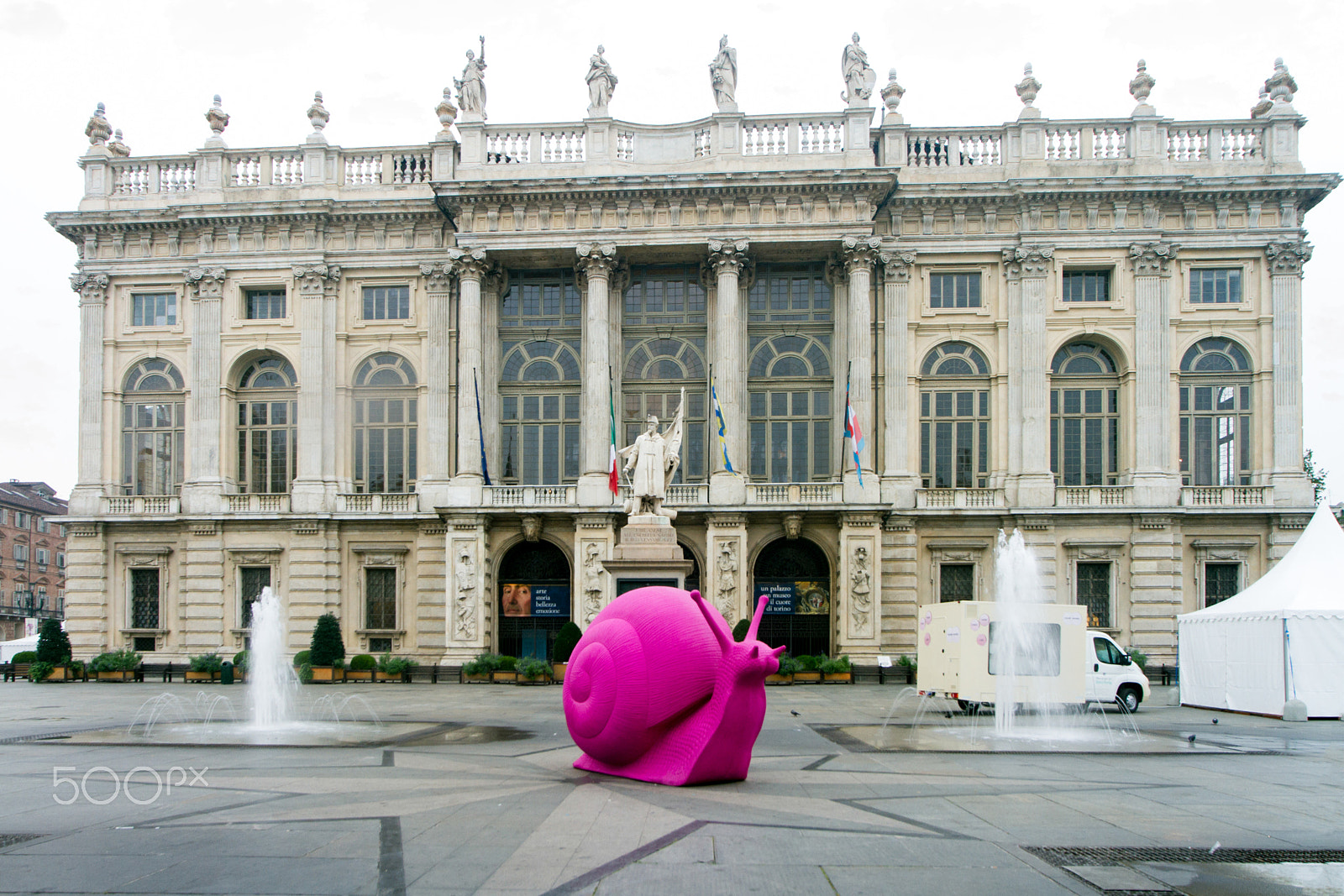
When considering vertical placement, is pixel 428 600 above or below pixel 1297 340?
below

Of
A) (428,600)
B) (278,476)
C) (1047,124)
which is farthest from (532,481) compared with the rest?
(1047,124)

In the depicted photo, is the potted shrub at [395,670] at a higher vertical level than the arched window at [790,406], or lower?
lower

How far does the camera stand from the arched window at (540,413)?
133 feet

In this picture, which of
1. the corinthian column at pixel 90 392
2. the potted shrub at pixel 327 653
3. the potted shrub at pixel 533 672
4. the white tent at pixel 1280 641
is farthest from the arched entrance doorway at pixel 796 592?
the corinthian column at pixel 90 392

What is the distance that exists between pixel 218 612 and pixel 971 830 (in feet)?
114

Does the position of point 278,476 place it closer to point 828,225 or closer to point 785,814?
point 828,225

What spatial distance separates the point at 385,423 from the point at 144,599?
36.0 ft

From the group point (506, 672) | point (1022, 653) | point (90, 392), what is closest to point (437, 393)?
point (506, 672)

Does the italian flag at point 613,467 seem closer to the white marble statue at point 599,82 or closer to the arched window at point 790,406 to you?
the arched window at point 790,406

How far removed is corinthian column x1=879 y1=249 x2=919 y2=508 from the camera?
3841cm

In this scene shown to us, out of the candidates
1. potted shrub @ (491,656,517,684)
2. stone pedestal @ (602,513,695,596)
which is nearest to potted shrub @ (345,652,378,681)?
potted shrub @ (491,656,517,684)

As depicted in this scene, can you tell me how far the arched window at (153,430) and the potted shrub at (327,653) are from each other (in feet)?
31.1

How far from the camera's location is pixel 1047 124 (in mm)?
39531

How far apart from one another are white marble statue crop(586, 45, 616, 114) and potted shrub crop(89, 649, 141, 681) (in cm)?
2499
